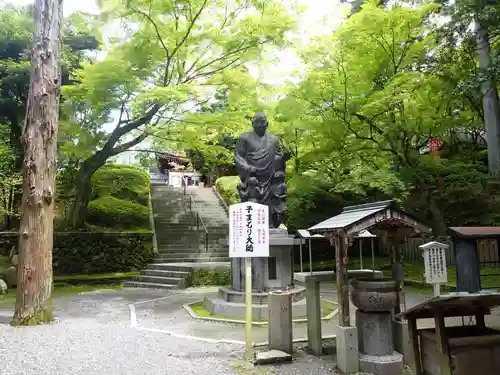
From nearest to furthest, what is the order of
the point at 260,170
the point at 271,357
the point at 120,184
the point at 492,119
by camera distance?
the point at 271,357
the point at 260,170
the point at 492,119
the point at 120,184

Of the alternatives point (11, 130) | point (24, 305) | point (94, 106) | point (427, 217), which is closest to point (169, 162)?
point (11, 130)

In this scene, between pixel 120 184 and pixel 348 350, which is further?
pixel 120 184

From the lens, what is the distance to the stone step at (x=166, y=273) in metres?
13.4

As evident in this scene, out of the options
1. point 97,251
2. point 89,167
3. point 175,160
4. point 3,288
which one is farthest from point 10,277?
point 175,160

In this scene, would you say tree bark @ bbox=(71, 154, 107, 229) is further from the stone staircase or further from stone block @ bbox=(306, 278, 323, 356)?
stone block @ bbox=(306, 278, 323, 356)

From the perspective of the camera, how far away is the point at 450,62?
1205 centimetres

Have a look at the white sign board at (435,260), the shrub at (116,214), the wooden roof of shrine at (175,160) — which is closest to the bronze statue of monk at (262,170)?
the white sign board at (435,260)

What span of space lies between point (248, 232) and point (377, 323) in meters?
2.17

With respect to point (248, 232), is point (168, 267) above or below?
below

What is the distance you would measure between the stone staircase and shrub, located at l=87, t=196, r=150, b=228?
0.97 m

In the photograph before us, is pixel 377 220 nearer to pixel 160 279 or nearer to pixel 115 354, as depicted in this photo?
pixel 115 354

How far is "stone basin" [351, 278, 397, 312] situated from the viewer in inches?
203

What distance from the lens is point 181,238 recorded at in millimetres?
17562

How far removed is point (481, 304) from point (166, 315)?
698 cm
